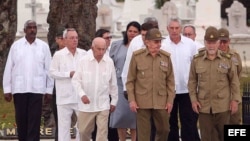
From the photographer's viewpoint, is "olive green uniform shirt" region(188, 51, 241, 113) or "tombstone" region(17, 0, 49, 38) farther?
"tombstone" region(17, 0, 49, 38)

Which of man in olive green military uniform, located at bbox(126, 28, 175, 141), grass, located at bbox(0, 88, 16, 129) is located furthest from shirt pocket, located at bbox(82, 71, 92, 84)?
grass, located at bbox(0, 88, 16, 129)

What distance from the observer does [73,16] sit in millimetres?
18047

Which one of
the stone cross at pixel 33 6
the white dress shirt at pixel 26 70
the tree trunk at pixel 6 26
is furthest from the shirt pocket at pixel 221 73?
the stone cross at pixel 33 6

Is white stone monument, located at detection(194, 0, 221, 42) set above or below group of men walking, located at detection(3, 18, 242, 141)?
above

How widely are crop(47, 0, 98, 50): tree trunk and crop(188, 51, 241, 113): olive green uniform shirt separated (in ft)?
17.7

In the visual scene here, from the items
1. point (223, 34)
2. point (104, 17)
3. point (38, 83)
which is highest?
point (104, 17)

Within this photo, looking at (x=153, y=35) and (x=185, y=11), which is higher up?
(x=185, y=11)

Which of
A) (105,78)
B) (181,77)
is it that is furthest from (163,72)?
(181,77)

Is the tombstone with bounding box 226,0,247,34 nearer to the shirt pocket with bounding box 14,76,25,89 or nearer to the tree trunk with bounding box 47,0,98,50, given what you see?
the tree trunk with bounding box 47,0,98,50

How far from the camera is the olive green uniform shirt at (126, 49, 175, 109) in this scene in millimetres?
12711

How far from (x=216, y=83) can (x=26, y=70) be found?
301cm

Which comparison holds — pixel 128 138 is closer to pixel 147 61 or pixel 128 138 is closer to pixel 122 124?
pixel 122 124

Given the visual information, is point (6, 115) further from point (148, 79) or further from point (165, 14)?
point (165, 14)

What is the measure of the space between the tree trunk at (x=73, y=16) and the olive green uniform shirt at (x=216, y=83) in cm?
540
